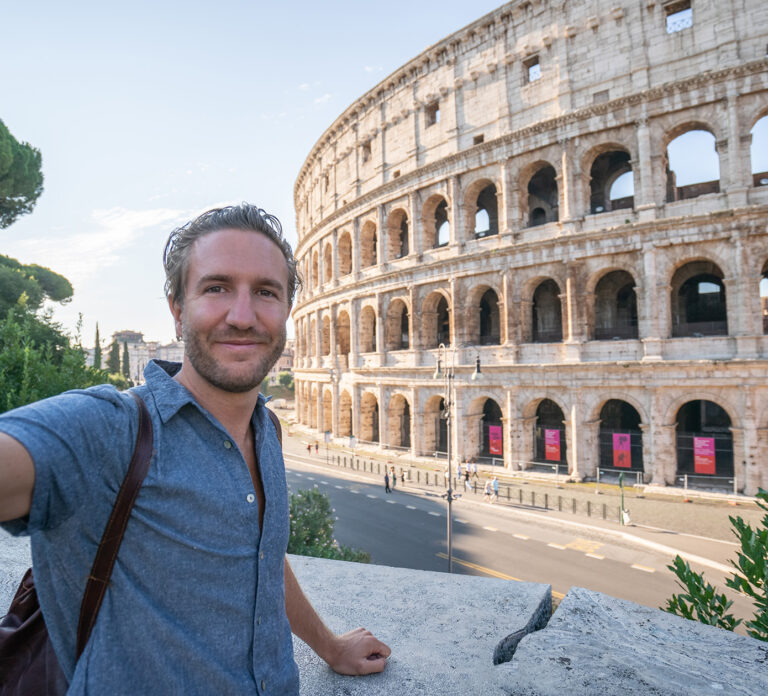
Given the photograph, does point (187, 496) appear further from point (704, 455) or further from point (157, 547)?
point (704, 455)

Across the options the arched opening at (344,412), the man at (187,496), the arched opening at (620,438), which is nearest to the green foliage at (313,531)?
the man at (187,496)

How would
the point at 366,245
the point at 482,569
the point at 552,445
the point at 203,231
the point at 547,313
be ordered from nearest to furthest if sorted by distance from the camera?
the point at 203,231 → the point at 482,569 → the point at 552,445 → the point at 547,313 → the point at 366,245

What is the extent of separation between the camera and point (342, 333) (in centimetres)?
3055

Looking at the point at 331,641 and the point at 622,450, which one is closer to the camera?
the point at 331,641

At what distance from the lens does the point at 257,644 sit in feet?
4.54

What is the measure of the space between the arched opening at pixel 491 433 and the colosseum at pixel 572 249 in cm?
10

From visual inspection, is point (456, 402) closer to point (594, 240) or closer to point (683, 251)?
point (594, 240)

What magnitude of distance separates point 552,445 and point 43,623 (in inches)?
816

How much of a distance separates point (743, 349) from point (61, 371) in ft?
67.2

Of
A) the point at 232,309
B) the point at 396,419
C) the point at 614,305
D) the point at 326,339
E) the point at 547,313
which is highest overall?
the point at 614,305

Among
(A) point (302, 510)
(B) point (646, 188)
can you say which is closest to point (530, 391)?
(B) point (646, 188)

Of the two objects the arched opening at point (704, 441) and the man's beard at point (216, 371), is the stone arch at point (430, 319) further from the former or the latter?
the man's beard at point (216, 371)

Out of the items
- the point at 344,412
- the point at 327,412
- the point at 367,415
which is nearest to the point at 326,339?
the point at 327,412

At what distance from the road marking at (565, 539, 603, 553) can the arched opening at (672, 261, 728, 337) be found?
10.0m
